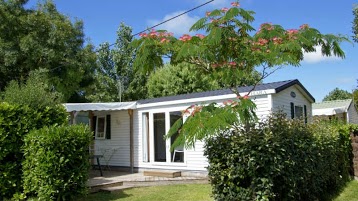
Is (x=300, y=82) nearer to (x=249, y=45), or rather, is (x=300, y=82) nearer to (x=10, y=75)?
(x=249, y=45)

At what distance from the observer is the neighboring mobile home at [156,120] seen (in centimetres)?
1114

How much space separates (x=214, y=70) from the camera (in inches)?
265

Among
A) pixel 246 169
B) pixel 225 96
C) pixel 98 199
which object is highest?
pixel 225 96

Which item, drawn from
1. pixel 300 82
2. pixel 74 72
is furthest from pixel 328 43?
pixel 74 72

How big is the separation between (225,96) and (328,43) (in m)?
4.77

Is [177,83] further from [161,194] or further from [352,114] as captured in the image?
[161,194]

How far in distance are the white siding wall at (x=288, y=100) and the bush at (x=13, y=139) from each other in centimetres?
660

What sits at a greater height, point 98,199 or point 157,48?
point 157,48

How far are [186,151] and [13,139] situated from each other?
19.0 feet

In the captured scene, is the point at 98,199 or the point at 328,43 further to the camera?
the point at 98,199

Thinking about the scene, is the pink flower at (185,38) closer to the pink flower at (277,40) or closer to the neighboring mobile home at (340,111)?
the pink flower at (277,40)

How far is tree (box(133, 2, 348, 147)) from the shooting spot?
592 cm

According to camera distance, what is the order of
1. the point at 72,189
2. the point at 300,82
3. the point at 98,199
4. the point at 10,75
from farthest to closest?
the point at 10,75, the point at 300,82, the point at 98,199, the point at 72,189

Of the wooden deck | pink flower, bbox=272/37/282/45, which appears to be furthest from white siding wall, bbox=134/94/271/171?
pink flower, bbox=272/37/282/45
